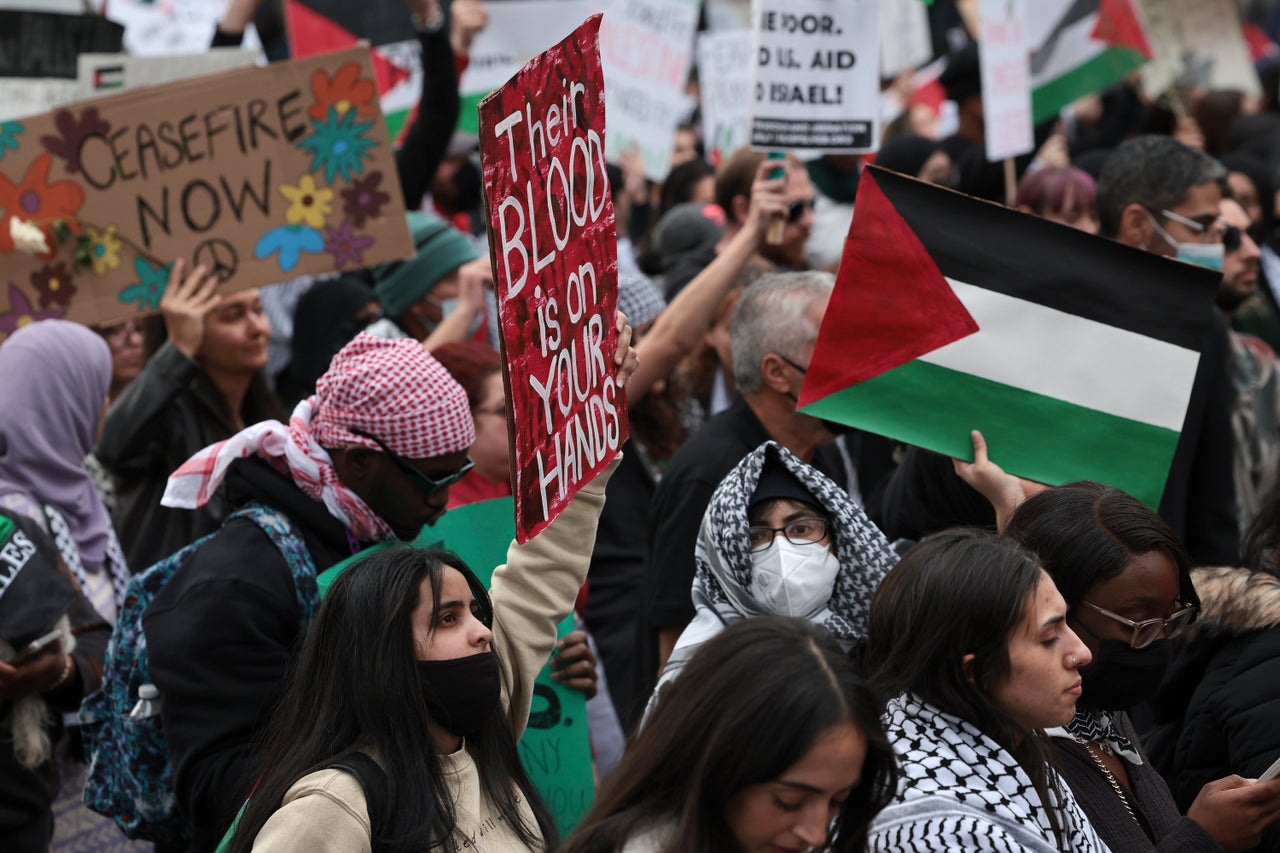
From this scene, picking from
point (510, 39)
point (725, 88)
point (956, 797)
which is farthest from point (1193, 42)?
point (956, 797)

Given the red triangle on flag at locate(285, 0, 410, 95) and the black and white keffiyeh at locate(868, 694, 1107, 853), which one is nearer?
the black and white keffiyeh at locate(868, 694, 1107, 853)

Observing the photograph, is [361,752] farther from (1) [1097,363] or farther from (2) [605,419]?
(1) [1097,363]

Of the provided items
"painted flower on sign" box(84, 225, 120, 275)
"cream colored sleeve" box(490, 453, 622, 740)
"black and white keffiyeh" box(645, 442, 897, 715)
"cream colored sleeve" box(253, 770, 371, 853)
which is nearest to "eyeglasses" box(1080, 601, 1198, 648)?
"black and white keffiyeh" box(645, 442, 897, 715)

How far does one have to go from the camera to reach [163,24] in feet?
31.6

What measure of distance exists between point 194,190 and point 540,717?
2508 mm

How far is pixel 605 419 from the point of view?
10.9ft

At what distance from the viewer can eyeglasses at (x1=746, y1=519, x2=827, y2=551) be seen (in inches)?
142

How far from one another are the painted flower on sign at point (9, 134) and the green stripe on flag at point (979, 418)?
298 cm

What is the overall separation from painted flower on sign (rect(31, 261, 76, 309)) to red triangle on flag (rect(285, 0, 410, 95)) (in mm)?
3156

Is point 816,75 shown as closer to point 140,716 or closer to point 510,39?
point 510,39

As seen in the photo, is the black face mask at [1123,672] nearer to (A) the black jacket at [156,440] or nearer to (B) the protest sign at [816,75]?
(A) the black jacket at [156,440]

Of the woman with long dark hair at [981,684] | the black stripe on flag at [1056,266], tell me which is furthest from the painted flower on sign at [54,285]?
the woman with long dark hair at [981,684]

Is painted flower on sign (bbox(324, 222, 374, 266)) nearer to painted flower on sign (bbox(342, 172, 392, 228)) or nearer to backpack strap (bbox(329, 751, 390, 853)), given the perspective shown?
painted flower on sign (bbox(342, 172, 392, 228))

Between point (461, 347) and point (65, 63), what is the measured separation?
339 cm
